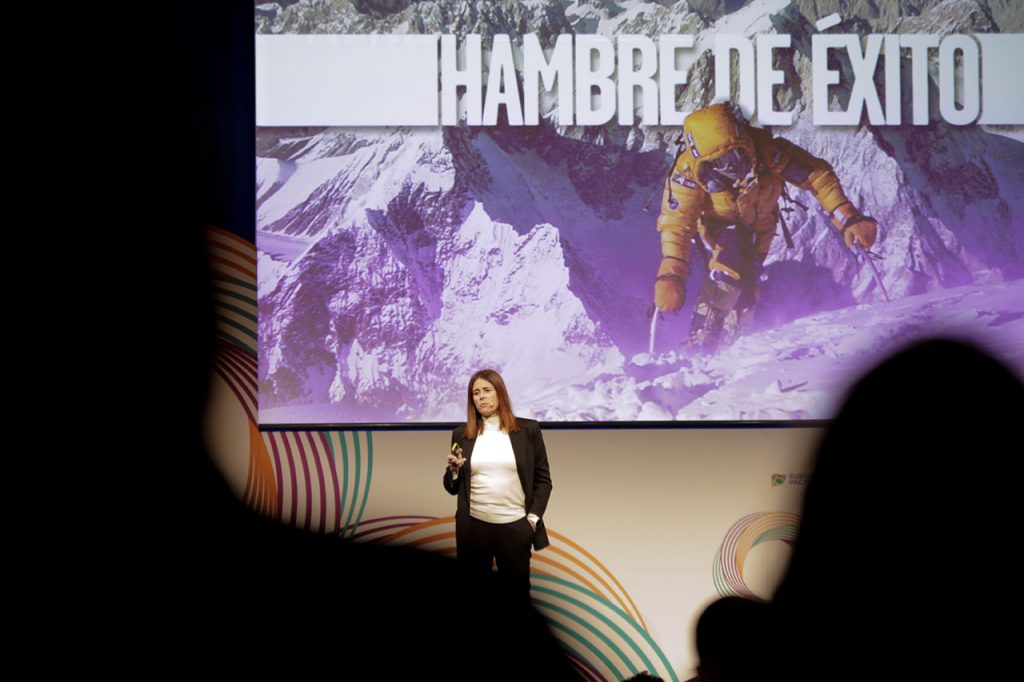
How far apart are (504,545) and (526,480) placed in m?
0.25

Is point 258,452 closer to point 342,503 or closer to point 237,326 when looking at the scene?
point 342,503

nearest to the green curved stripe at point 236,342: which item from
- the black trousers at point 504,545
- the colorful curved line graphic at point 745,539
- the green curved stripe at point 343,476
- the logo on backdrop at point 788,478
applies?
the green curved stripe at point 343,476

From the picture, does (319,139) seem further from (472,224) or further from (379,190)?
(472,224)

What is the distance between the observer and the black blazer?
334 centimetres

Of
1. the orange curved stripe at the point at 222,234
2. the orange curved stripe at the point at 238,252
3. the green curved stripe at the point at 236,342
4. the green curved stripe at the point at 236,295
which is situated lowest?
the green curved stripe at the point at 236,342

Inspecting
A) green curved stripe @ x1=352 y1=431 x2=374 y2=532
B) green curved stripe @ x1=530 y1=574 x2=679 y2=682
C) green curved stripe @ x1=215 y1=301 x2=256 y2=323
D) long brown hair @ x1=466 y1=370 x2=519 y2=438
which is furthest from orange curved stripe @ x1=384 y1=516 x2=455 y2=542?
green curved stripe @ x1=215 y1=301 x2=256 y2=323

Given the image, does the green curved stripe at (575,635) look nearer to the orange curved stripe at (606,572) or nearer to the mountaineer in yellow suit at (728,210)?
the orange curved stripe at (606,572)

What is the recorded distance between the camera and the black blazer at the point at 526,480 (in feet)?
11.0

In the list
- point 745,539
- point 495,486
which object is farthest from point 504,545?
point 745,539

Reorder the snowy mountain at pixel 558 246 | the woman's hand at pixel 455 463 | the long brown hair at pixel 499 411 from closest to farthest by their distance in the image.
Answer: the woman's hand at pixel 455 463, the long brown hair at pixel 499 411, the snowy mountain at pixel 558 246

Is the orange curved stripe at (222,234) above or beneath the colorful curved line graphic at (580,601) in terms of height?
above

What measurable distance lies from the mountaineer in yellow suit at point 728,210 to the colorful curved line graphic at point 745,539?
78 cm

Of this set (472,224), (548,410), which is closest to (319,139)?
(472,224)

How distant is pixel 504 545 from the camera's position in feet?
10.9
